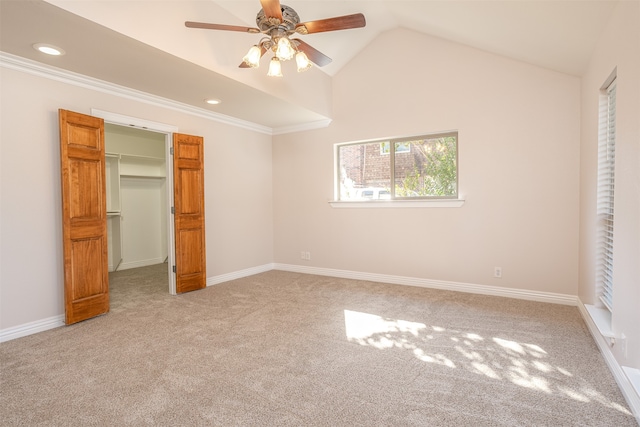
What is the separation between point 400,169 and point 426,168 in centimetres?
37

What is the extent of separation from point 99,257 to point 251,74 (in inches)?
97.4

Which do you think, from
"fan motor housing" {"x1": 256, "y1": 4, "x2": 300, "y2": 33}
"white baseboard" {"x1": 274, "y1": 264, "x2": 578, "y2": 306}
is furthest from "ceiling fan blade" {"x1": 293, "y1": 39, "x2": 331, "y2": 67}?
"white baseboard" {"x1": 274, "y1": 264, "x2": 578, "y2": 306}

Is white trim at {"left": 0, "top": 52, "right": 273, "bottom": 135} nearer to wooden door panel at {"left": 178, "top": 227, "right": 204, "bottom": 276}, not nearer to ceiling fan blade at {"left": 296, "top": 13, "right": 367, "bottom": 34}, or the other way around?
wooden door panel at {"left": 178, "top": 227, "right": 204, "bottom": 276}

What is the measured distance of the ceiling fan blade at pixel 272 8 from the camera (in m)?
2.09

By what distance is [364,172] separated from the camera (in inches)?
200

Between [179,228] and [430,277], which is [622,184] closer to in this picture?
[430,277]

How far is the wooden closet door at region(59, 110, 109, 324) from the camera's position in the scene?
3166 mm

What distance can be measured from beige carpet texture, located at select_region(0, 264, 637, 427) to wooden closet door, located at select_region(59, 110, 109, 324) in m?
0.26

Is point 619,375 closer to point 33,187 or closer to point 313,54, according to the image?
point 313,54

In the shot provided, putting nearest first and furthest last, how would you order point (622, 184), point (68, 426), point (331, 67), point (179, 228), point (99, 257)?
point (68, 426) → point (622, 184) → point (99, 257) → point (179, 228) → point (331, 67)

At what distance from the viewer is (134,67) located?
Result: 124 inches

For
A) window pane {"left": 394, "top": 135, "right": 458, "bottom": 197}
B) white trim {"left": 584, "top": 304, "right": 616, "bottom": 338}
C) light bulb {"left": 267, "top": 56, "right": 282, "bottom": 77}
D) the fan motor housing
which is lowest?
white trim {"left": 584, "top": 304, "right": 616, "bottom": 338}

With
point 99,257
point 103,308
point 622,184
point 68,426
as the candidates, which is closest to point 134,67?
point 99,257

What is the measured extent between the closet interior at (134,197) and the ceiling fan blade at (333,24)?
12.8 feet
